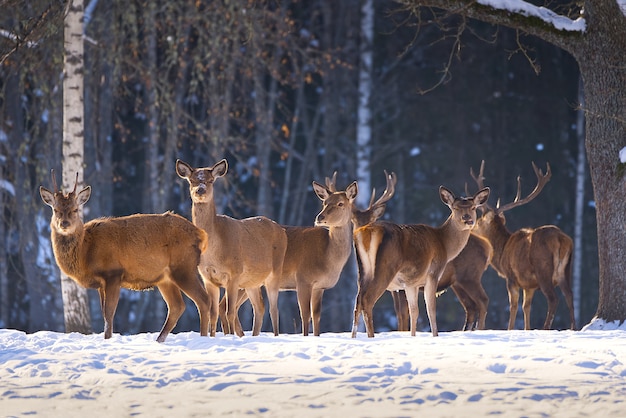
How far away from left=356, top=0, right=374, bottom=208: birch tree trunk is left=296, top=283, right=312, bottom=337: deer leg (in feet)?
27.3

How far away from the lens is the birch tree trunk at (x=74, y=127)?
1370 cm

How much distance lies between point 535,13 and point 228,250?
426 centimetres

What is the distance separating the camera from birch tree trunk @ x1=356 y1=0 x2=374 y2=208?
832 inches

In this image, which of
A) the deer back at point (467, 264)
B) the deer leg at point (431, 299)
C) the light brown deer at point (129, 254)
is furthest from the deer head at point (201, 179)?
the deer back at point (467, 264)

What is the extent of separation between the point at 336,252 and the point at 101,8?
8.31 metres

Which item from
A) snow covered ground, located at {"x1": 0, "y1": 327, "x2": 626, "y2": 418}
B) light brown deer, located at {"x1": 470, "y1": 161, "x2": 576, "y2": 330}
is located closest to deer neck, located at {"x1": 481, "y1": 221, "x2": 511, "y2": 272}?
light brown deer, located at {"x1": 470, "y1": 161, "x2": 576, "y2": 330}

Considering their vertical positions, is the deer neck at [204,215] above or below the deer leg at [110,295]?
above

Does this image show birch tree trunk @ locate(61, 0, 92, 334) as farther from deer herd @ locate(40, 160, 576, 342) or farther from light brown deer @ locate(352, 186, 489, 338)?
light brown deer @ locate(352, 186, 489, 338)

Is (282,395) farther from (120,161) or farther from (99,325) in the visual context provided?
(120,161)

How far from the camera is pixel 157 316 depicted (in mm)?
21375

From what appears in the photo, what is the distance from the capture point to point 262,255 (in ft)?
38.8

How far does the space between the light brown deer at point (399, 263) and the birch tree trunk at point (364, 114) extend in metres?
8.92

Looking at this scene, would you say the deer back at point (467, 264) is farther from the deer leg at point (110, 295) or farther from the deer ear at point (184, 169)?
the deer leg at point (110, 295)

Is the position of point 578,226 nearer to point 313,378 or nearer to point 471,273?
point 471,273
